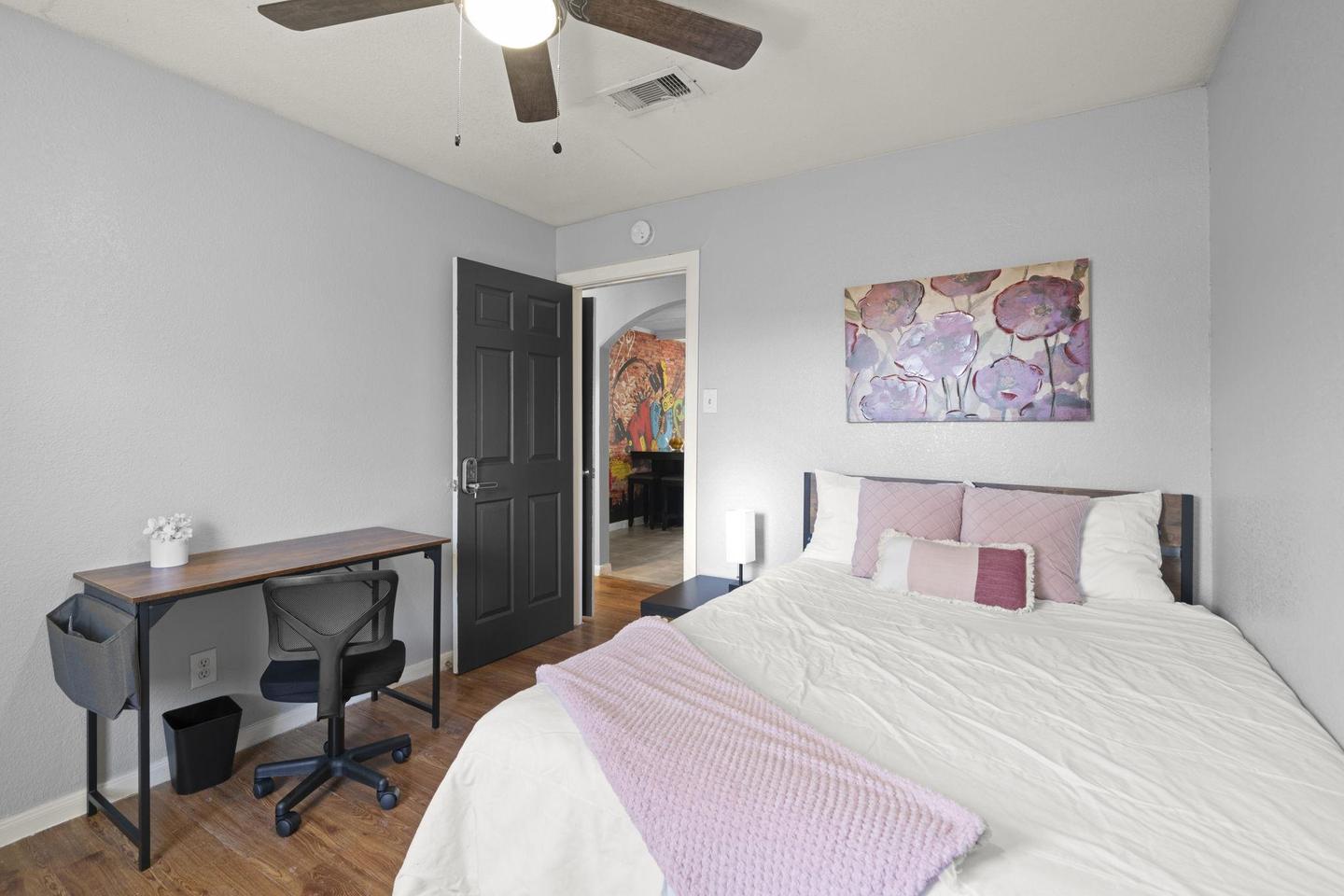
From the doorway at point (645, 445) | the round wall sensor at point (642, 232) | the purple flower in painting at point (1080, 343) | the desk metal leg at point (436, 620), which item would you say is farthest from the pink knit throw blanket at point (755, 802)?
the doorway at point (645, 445)

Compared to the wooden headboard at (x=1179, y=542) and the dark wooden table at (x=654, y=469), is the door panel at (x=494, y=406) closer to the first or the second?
the wooden headboard at (x=1179, y=542)

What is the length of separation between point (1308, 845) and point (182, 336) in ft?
10.5

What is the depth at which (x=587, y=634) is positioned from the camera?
3.86 meters

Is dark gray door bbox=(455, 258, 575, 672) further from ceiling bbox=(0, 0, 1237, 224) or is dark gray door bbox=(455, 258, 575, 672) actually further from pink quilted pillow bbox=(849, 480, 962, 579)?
pink quilted pillow bbox=(849, 480, 962, 579)

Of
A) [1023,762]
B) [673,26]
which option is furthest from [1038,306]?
[1023,762]

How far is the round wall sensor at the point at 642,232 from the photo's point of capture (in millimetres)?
3674

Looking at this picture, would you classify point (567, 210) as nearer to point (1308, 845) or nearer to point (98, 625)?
point (98, 625)

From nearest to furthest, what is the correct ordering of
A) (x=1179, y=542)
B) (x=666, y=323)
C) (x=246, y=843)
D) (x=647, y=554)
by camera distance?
(x=246, y=843), (x=1179, y=542), (x=647, y=554), (x=666, y=323)

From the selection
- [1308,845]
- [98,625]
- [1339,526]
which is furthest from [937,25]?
[98,625]

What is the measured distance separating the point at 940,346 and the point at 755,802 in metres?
2.30

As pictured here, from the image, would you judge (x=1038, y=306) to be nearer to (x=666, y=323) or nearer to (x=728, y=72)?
(x=728, y=72)

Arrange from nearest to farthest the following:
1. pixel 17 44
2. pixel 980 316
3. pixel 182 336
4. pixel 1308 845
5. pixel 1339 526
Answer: pixel 1308 845
pixel 1339 526
pixel 17 44
pixel 182 336
pixel 980 316

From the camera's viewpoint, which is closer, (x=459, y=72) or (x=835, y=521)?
(x=459, y=72)

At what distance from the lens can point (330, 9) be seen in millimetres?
1566
